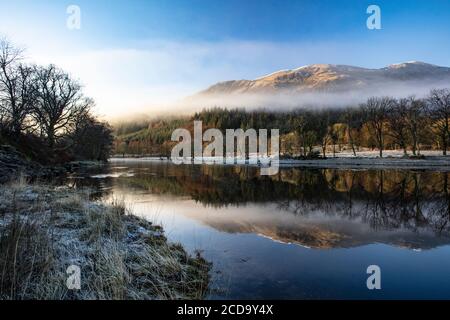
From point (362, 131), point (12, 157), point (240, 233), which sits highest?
point (362, 131)

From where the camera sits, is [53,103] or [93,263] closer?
[93,263]

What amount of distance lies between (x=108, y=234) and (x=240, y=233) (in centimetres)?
457

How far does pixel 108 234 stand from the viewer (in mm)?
9156

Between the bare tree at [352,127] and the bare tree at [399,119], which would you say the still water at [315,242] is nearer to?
the bare tree at [399,119]

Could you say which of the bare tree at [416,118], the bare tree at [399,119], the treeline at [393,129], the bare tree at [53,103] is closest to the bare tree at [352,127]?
the treeline at [393,129]

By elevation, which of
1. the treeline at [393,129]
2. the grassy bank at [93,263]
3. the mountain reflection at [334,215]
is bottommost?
the mountain reflection at [334,215]

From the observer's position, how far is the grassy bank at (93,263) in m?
5.60

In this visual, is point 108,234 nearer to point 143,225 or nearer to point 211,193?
point 143,225

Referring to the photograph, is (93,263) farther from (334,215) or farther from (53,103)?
(53,103)

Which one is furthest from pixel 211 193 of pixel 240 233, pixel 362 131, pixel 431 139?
pixel 362 131

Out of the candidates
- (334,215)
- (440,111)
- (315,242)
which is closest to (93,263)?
(315,242)

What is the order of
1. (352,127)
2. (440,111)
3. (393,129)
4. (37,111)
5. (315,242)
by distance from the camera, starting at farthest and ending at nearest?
(352,127)
(393,129)
(440,111)
(37,111)
(315,242)

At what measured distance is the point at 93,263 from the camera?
22.4ft

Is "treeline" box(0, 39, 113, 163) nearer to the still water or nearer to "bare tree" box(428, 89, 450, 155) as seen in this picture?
the still water
